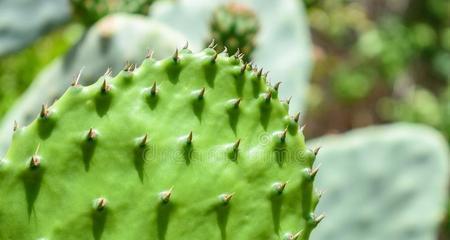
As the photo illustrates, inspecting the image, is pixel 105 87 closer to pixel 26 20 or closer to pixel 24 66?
pixel 26 20

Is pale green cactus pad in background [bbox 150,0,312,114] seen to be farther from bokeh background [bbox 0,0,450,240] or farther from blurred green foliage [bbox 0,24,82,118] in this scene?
blurred green foliage [bbox 0,24,82,118]

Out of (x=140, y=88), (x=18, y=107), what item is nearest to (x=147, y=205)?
(x=140, y=88)

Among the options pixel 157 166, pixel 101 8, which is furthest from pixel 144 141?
pixel 101 8

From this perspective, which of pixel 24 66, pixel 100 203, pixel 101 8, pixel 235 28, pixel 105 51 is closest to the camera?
pixel 100 203

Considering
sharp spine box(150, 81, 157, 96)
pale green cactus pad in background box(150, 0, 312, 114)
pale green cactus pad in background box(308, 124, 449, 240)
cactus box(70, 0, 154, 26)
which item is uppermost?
sharp spine box(150, 81, 157, 96)

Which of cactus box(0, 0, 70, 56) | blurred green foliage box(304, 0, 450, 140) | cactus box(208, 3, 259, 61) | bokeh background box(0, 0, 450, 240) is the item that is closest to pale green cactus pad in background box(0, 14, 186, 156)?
bokeh background box(0, 0, 450, 240)
